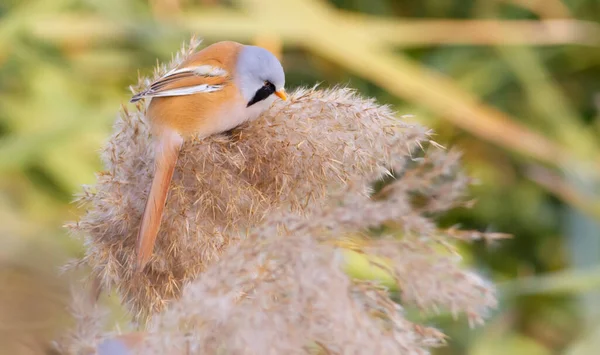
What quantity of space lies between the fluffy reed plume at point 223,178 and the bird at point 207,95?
0.03 metres

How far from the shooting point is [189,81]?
152 cm

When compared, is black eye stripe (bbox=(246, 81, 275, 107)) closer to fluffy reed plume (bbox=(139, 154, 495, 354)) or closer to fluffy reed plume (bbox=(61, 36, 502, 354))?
fluffy reed plume (bbox=(61, 36, 502, 354))

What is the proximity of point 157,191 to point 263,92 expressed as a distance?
313 millimetres

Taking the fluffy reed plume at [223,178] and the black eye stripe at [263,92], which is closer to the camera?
the fluffy reed plume at [223,178]

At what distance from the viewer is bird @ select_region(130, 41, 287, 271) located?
1.35 metres

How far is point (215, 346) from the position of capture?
0.93 m

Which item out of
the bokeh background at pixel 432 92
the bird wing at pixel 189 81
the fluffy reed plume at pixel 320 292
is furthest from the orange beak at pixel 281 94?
the bokeh background at pixel 432 92

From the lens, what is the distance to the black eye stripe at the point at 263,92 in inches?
55.9

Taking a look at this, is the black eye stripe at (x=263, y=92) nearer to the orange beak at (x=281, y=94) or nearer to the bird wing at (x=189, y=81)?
the orange beak at (x=281, y=94)

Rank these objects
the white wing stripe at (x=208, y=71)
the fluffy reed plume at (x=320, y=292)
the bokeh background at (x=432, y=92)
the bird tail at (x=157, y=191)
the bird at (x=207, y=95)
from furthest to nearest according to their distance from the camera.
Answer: the bokeh background at (x=432, y=92), the white wing stripe at (x=208, y=71), the bird at (x=207, y=95), the bird tail at (x=157, y=191), the fluffy reed plume at (x=320, y=292)

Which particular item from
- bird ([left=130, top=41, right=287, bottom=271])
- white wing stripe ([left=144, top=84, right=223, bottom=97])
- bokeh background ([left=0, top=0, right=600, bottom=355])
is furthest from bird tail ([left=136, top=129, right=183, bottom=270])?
bokeh background ([left=0, top=0, right=600, bottom=355])

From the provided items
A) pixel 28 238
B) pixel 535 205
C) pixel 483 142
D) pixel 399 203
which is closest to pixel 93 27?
pixel 28 238

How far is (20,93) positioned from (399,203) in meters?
2.85

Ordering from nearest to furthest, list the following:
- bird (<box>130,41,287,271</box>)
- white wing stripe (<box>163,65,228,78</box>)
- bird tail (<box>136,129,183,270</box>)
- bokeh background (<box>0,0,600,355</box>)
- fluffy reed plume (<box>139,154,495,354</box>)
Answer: fluffy reed plume (<box>139,154,495,354</box>) → bird tail (<box>136,129,183,270</box>) → bird (<box>130,41,287,271</box>) → white wing stripe (<box>163,65,228,78</box>) → bokeh background (<box>0,0,600,355</box>)
